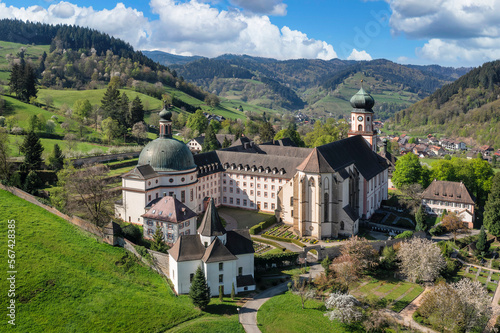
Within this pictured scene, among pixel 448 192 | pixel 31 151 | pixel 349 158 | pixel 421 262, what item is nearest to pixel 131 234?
pixel 31 151

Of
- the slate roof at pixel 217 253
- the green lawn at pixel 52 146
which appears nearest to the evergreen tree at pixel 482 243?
the slate roof at pixel 217 253

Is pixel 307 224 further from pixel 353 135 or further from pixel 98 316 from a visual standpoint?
pixel 98 316

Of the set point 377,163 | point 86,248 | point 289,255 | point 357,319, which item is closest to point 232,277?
point 289,255

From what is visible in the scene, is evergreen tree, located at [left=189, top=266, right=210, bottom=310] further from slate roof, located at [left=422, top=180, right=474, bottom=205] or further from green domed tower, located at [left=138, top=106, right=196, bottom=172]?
slate roof, located at [left=422, top=180, right=474, bottom=205]

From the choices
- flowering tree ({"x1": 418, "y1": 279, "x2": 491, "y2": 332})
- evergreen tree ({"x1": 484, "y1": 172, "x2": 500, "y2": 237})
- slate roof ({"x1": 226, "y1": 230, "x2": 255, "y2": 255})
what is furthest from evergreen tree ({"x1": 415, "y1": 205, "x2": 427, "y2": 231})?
slate roof ({"x1": 226, "y1": 230, "x2": 255, "y2": 255})

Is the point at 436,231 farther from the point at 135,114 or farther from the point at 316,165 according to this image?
the point at 135,114
